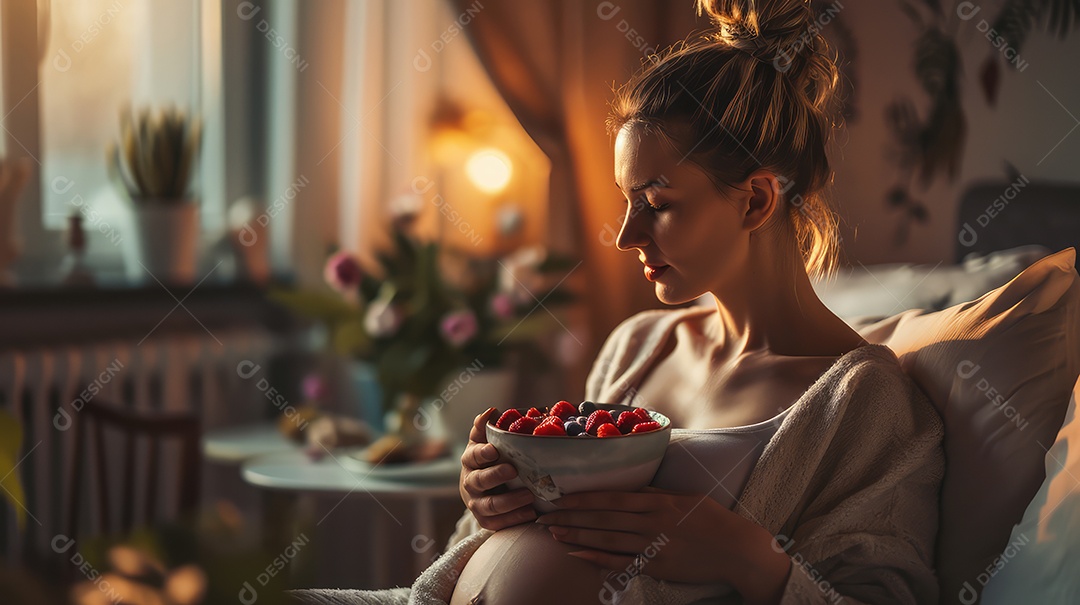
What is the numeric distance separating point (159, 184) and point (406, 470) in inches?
46.2

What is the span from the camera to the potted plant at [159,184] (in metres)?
2.54

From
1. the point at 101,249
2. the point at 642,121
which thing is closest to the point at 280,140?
the point at 101,249

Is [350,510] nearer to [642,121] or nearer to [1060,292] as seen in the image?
[642,121]

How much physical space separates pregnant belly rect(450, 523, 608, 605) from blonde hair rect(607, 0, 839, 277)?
0.48m

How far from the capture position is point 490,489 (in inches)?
43.1

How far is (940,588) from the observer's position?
1104 mm

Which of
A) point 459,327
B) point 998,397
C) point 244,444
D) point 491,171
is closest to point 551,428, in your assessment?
point 998,397

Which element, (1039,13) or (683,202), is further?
(1039,13)

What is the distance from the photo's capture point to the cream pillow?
0.94m

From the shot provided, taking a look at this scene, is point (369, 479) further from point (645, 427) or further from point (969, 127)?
point (969, 127)

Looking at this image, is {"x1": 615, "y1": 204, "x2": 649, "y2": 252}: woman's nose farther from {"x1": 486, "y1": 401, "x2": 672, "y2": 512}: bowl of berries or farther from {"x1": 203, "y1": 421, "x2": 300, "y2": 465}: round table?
{"x1": 203, "y1": 421, "x2": 300, "y2": 465}: round table

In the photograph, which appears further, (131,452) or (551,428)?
(131,452)

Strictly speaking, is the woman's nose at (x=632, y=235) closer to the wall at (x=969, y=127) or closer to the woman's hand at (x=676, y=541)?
the woman's hand at (x=676, y=541)

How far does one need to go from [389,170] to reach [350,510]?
1.06 metres
